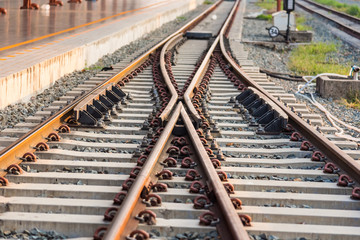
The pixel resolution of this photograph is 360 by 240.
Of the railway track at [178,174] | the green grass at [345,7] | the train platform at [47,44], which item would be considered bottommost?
the railway track at [178,174]

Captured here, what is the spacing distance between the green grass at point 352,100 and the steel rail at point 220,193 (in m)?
4.75

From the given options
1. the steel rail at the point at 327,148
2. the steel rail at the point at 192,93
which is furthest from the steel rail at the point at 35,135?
the steel rail at the point at 327,148

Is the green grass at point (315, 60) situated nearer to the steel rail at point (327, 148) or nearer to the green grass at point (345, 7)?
the steel rail at point (327, 148)

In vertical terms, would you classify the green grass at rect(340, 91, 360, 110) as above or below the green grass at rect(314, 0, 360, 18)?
below

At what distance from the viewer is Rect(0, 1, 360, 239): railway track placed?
14.6ft

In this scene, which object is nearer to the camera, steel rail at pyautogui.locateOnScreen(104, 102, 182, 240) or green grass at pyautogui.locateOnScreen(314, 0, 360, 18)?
steel rail at pyautogui.locateOnScreen(104, 102, 182, 240)

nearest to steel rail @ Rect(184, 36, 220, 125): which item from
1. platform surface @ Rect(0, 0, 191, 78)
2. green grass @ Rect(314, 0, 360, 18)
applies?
platform surface @ Rect(0, 0, 191, 78)

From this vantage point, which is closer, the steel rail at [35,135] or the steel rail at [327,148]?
the steel rail at [327,148]

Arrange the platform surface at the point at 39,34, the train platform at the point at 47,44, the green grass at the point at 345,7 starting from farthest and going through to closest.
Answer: the green grass at the point at 345,7, the platform surface at the point at 39,34, the train platform at the point at 47,44

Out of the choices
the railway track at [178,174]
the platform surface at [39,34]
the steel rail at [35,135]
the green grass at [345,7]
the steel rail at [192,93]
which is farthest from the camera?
the green grass at [345,7]

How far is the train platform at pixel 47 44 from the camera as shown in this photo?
32.4 ft

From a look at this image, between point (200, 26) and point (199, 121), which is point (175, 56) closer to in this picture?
point (199, 121)

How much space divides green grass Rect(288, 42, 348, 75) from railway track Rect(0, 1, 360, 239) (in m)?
6.09

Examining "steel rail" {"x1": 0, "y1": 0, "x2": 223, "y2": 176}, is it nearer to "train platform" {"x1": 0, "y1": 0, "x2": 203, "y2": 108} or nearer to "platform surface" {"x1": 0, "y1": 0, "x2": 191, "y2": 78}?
"train platform" {"x1": 0, "y1": 0, "x2": 203, "y2": 108}
